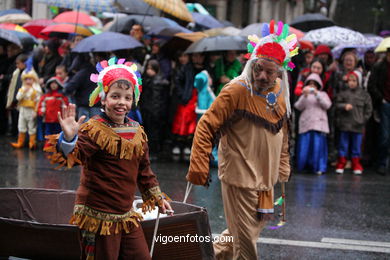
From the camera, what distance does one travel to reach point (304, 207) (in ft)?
24.1

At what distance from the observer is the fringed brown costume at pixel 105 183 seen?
3766mm

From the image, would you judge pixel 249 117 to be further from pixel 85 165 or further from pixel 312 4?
pixel 312 4

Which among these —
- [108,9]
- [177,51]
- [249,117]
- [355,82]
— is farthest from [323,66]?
[249,117]

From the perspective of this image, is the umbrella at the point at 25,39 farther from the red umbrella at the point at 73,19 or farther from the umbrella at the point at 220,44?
the umbrella at the point at 220,44

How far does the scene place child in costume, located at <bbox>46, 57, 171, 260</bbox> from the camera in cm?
377

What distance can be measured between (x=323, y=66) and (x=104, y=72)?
6.68 meters

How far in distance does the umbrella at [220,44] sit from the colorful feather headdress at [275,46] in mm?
5224

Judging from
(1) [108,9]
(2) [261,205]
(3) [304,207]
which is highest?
(1) [108,9]

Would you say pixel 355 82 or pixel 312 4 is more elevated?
pixel 312 4

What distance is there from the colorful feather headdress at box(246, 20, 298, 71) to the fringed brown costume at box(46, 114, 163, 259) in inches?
49.6

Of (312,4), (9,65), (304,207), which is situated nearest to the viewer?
(304,207)

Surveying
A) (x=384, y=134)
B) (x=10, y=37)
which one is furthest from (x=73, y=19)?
(x=384, y=134)

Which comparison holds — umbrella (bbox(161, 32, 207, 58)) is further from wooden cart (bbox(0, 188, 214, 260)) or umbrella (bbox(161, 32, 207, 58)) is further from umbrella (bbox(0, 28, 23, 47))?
wooden cart (bbox(0, 188, 214, 260))

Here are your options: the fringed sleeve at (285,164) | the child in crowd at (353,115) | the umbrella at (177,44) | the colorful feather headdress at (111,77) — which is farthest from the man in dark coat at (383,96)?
the colorful feather headdress at (111,77)
